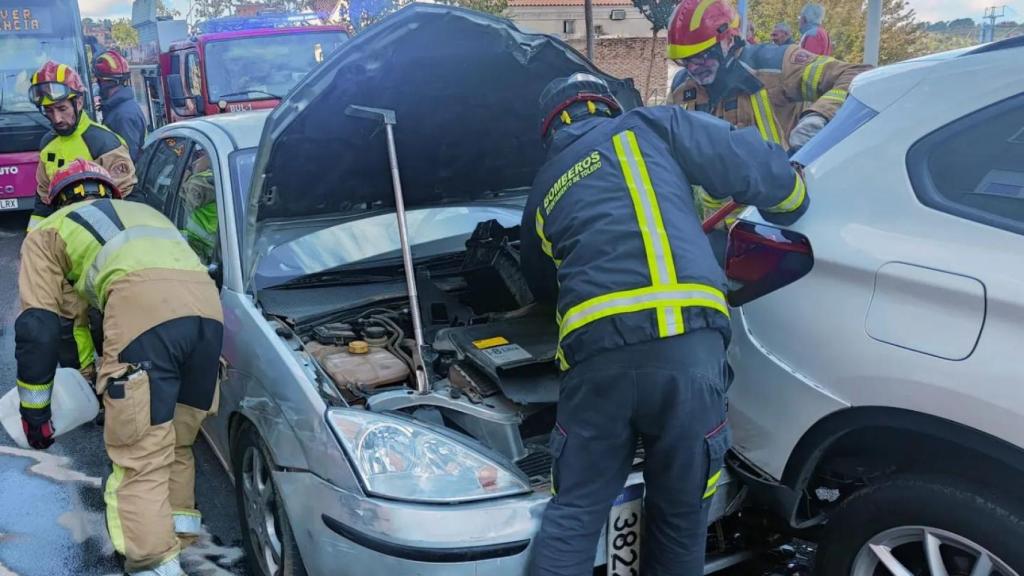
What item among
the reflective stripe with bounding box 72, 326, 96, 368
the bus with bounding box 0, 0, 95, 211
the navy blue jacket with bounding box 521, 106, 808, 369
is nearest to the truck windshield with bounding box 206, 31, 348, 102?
the bus with bounding box 0, 0, 95, 211

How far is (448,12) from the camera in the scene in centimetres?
278

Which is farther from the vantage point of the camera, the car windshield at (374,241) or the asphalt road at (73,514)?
the car windshield at (374,241)

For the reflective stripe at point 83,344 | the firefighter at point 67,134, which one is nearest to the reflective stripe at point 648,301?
the reflective stripe at point 83,344

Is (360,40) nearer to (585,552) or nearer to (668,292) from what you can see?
(668,292)

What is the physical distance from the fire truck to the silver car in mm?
5845

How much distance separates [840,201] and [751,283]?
33 centimetres

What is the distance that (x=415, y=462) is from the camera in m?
2.22

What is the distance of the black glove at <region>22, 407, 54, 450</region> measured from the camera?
295cm

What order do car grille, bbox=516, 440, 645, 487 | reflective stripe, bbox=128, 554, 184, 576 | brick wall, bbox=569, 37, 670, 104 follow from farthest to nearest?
brick wall, bbox=569, 37, 670, 104 → reflective stripe, bbox=128, 554, 184, 576 → car grille, bbox=516, 440, 645, 487

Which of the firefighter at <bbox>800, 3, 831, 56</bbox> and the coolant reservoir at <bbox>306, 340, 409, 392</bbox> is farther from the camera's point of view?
the firefighter at <bbox>800, 3, 831, 56</bbox>

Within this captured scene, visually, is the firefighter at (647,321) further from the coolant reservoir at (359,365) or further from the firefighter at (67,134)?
the firefighter at (67,134)

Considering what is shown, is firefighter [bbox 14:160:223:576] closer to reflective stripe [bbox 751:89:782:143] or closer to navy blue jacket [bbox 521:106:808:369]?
navy blue jacket [bbox 521:106:808:369]

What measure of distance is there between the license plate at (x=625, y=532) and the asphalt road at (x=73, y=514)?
1.55 meters

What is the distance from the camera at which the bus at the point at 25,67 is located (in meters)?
9.41
